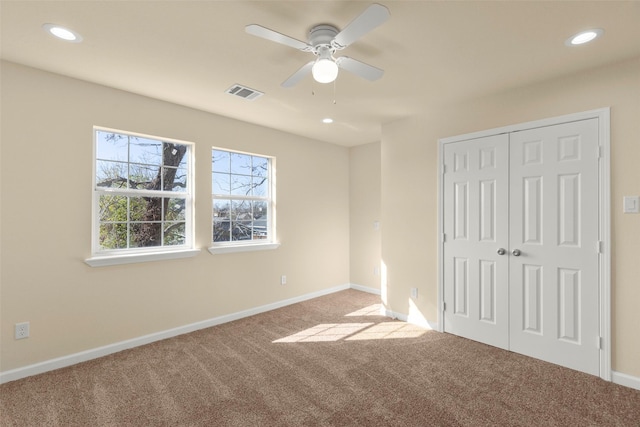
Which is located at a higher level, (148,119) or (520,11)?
(520,11)

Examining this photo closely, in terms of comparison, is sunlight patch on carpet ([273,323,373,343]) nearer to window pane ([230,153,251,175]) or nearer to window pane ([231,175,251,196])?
window pane ([231,175,251,196])

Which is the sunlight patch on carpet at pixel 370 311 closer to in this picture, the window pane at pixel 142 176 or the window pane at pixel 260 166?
the window pane at pixel 260 166

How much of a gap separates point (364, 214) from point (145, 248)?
3331 millimetres

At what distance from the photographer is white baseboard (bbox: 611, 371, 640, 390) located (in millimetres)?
2350

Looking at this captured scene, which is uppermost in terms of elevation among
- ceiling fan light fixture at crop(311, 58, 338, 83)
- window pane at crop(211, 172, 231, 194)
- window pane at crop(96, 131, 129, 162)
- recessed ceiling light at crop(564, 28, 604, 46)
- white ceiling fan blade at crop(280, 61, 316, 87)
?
recessed ceiling light at crop(564, 28, 604, 46)

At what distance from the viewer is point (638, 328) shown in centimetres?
236

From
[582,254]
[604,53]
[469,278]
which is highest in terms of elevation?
[604,53]

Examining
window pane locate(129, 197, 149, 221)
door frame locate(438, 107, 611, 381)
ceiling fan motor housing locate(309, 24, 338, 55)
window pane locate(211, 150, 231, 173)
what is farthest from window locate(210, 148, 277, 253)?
door frame locate(438, 107, 611, 381)

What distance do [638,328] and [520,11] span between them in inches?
96.3

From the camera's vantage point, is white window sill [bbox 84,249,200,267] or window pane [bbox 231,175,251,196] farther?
window pane [bbox 231,175,251,196]

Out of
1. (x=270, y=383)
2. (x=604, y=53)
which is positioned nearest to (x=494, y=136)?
(x=604, y=53)

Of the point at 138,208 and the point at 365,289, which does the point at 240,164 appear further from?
A: the point at 365,289

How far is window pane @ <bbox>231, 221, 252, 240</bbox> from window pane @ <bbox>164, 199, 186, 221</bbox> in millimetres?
679

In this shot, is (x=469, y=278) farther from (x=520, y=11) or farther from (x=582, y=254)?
(x=520, y=11)
